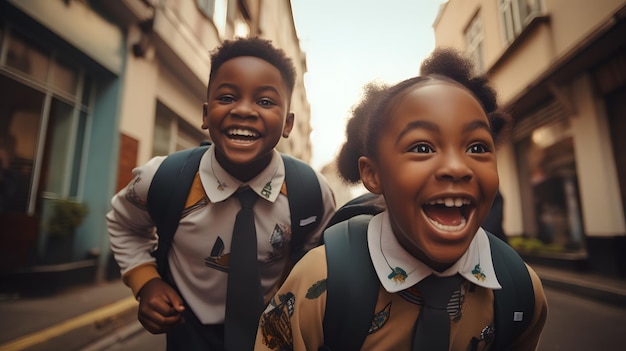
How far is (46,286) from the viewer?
360 cm

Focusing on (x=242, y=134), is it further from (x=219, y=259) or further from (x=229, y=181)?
(x=219, y=259)

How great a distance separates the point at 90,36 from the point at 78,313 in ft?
10.4

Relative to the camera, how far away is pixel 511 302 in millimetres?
875

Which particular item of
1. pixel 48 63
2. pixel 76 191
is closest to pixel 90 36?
pixel 48 63

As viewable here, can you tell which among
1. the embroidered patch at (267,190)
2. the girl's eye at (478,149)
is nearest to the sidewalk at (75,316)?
the embroidered patch at (267,190)

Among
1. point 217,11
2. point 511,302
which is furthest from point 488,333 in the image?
point 217,11

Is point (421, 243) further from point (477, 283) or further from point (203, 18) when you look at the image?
point (203, 18)

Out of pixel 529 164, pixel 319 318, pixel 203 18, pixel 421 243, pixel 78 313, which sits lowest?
pixel 78 313

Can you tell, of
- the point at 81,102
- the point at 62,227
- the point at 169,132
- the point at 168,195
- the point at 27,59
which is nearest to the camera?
the point at 168,195

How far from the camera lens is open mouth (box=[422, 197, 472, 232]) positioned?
80cm

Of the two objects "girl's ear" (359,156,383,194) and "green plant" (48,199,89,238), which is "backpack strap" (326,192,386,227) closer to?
"girl's ear" (359,156,383,194)

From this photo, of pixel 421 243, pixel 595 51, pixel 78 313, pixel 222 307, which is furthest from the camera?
pixel 595 51

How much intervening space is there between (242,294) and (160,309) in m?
0.28

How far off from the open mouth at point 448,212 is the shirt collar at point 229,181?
67cm
